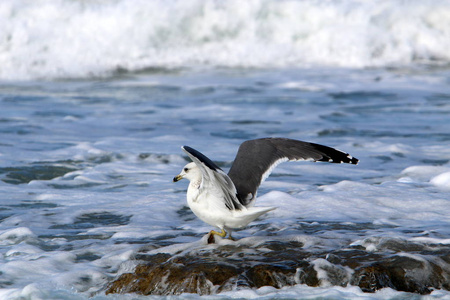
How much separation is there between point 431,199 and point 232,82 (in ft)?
26.6

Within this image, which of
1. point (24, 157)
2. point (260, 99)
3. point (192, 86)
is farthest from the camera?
point (192, 86)

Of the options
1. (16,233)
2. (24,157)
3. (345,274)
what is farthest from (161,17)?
(345,274)

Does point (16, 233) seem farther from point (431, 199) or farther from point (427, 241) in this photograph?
point (431, 199)

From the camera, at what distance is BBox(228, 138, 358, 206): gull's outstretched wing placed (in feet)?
15.1

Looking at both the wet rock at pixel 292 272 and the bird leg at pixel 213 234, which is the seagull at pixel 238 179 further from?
the wet rock at pixel 292 272

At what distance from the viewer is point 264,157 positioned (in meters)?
4.79

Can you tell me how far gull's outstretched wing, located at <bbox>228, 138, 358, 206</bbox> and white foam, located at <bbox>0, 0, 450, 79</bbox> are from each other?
10.4 meters

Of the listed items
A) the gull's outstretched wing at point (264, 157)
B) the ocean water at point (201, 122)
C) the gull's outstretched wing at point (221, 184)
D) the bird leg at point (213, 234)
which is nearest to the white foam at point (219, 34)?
the ocean water at point (201, 122)

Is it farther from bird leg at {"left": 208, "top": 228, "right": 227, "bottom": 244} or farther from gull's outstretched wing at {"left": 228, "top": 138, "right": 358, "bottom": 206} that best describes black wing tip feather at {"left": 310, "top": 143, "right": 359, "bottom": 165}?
bird leg at {"left": 208, "top": 228, "right": 227, "bottom": 244}

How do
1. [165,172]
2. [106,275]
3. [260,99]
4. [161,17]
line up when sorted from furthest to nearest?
[161,17] → [260,99] → [165,172] → [106,275]

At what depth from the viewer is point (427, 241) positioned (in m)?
4.27

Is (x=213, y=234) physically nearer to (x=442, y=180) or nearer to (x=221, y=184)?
(x=221, y=184)

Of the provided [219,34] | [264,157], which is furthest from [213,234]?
[219,34]

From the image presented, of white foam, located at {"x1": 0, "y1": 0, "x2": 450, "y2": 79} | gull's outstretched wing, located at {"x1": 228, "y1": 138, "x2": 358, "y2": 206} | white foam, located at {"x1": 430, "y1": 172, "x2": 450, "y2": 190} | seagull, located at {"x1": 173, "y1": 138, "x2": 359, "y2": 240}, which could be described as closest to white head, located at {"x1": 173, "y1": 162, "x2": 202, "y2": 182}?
seagull, located at {"x1": 173, "y1": 138, "x2": 359, "y2": 240}
